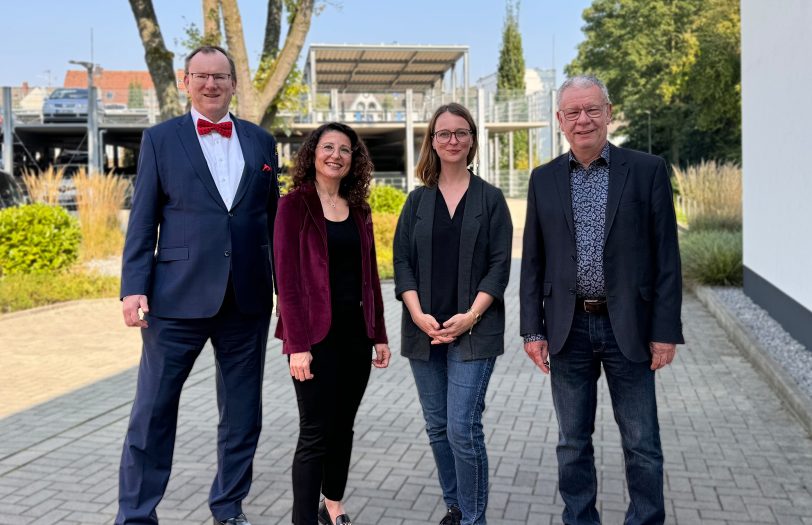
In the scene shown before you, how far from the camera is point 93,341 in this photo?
960cm

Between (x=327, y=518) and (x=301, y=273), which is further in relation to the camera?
(x=327, y=518)

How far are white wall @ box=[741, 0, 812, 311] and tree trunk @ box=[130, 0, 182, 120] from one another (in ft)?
27.3

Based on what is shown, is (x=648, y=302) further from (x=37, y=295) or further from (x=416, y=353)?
→ (x=37, y=295)

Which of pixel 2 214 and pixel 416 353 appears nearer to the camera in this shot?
pixel 416 353

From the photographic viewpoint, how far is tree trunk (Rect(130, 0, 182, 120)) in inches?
508

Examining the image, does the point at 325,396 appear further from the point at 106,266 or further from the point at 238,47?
the point at 106,266

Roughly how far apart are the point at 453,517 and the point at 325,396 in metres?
0.87

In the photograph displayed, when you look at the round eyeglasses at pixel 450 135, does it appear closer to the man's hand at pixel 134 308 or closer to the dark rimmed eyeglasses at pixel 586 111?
the dark rimmed eyeglasses at pixel 586 111

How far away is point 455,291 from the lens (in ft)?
12.2

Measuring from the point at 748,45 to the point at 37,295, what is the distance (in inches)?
417

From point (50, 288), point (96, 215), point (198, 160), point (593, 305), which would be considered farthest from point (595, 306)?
point (96, 215)

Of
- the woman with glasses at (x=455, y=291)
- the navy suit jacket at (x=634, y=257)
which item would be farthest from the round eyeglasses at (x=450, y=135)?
the navy suit jacket at (x=634, y=257)

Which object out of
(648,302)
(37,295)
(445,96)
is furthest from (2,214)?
(445,96)

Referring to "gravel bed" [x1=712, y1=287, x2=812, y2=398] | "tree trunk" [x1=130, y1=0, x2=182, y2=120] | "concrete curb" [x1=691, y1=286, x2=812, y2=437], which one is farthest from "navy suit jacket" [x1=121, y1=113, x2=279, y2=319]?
"tree trunk" [x1=130, y1=0, x2=182, y2=120]
